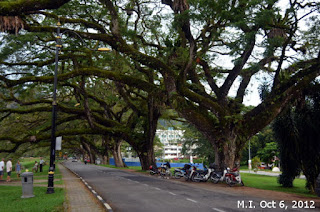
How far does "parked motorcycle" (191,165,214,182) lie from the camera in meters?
19.1

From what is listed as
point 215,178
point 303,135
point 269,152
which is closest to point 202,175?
point 215,178

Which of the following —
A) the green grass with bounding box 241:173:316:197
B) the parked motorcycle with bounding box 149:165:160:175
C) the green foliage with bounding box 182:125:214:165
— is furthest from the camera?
the green foliage with bounding box 182:125:214:165

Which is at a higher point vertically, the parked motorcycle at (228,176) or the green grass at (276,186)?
the parked motorcycle at (228,176)

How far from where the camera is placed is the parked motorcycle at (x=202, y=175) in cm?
1911

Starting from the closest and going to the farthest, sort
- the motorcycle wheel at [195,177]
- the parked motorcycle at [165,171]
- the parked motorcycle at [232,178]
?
1. the parked motorcycle at [232,178]
2. the motorcycle wheel at [195,177]
3. the parked motorcycle at [165,171]

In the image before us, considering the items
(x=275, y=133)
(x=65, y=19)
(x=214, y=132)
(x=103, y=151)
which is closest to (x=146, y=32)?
(x=65, y=19)

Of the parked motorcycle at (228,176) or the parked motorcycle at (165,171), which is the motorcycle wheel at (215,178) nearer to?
the parked motorcycle at (228,176)

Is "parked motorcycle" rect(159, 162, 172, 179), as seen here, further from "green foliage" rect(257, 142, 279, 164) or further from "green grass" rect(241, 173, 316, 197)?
"green foliage" rect(257, 142, 279, 164)

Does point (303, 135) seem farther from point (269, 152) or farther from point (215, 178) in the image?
point (269, 152)

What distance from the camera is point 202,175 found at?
771 inches

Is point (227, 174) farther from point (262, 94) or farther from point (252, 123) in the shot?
point (262, 94)

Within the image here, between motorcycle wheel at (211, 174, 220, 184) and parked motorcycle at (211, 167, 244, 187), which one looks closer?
parked motorcycle at (211, 167, 244, 187)

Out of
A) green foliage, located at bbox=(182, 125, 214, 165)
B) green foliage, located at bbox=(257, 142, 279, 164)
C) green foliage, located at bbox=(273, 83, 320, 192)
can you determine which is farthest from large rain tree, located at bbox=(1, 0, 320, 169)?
green foliage, located at bbox=(257, 142, 279, 164)

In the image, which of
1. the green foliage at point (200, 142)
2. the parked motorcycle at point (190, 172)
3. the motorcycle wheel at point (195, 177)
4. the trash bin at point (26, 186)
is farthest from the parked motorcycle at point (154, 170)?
the trash bin at point (26, 186)
